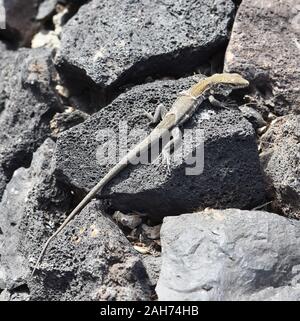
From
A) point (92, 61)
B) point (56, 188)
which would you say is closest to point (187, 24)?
point (92, 61)

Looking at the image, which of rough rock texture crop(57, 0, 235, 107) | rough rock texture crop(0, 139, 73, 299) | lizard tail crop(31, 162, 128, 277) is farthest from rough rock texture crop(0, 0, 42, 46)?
lizard tail crop(31, 162, 128, 277)

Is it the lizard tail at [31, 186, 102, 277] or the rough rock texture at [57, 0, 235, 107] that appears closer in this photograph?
the lizard tail at [31, 186, 102, 277]

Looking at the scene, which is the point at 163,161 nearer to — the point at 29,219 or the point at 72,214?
the point at 72,214

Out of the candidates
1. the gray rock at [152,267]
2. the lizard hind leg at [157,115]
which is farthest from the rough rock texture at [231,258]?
the lizard hind leg at [157,115]

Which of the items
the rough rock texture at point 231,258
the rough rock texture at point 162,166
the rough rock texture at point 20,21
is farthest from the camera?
the rough rock texture at point 20,21

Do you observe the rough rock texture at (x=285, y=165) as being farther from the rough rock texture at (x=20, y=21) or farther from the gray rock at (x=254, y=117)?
the rough rock texture at (x=20, y=21)

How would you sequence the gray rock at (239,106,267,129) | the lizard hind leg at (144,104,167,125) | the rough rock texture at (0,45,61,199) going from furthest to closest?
the rough rock texture at (0,45,61,199) < the gray rock at (239,106,267,129) < the lizard hind leg at (144,104,167,125)

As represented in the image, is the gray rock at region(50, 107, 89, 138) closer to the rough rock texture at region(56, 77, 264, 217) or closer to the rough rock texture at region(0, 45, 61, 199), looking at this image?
the rough rock texture at region(0, 45, 61, 199)

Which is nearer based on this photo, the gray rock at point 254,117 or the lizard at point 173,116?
the lizard at point 173,116

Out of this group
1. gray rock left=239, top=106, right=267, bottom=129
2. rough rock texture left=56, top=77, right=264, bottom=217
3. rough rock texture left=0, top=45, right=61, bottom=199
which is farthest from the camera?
rough rock texture left=0, top=45, right=61, bottom=199
